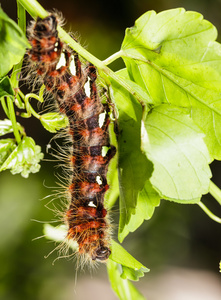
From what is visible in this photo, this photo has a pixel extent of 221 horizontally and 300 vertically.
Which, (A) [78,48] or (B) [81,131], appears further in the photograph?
(B) [81,131]

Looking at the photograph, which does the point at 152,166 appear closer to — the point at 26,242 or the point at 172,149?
the point at 172,149

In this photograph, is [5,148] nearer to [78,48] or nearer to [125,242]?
[78,48]

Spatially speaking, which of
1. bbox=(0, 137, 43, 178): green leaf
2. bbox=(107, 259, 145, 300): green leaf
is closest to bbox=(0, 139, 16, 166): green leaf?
bbox=(0, 137, 43, 178): green leaf

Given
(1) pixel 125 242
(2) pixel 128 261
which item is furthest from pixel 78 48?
(1) pixel 125 242

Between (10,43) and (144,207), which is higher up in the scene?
(10,43)

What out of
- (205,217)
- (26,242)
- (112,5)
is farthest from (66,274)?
(112,5)

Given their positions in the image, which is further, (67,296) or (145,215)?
(67,296)

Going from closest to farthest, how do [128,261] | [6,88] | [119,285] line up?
1. [6,88]
2. [128,261]
3. [119,285]
